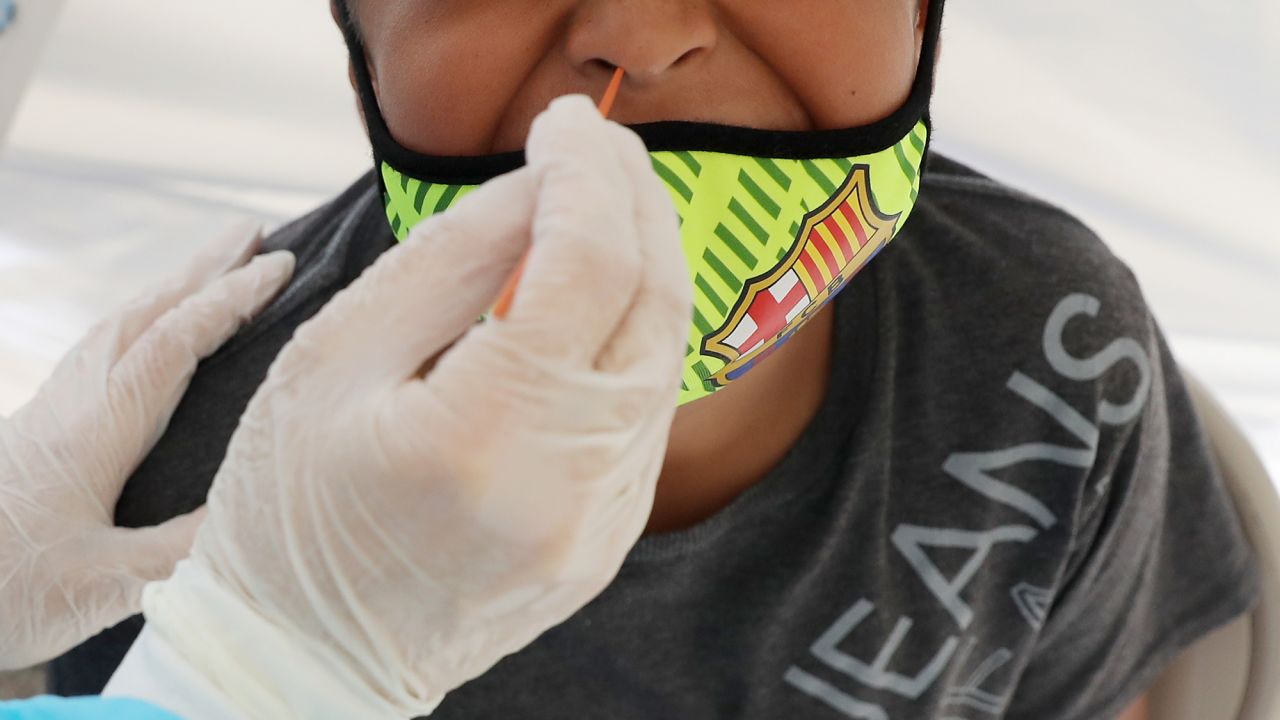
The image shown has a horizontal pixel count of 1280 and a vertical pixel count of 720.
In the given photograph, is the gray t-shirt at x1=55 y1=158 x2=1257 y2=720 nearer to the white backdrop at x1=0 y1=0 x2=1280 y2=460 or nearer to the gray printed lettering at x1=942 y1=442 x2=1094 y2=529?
the gray printed lettering at x1=942 y1=442 x2=1094 y2=529

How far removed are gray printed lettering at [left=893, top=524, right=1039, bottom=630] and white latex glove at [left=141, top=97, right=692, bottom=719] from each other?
50 centimetres

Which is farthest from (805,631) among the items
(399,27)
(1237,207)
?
(1237,207)

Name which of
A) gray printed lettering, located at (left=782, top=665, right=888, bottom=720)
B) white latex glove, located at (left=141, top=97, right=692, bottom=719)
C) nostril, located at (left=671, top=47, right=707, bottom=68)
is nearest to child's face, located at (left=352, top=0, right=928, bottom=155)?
nostril, located at (left=671, top=47, right=707, bottom=68)

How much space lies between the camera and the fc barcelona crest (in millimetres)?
890

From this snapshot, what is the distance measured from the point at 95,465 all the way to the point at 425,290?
601 millimetres

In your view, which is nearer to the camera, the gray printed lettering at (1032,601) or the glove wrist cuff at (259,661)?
the glove wrist cuff at (259,661)

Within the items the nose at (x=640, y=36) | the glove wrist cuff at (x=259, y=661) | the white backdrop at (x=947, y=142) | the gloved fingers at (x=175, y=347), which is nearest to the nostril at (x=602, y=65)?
the nose at (x=640, y=36)

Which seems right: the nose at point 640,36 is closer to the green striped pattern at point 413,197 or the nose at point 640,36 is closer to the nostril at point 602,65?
the nostril at point 602,65

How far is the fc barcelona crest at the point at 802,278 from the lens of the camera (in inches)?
35.0

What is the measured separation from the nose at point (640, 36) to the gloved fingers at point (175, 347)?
1.84 feet

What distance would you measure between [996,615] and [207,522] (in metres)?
0.78

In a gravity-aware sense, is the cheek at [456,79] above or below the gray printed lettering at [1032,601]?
above

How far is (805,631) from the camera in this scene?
1.17 meters

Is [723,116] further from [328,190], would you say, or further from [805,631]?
[328,190]
